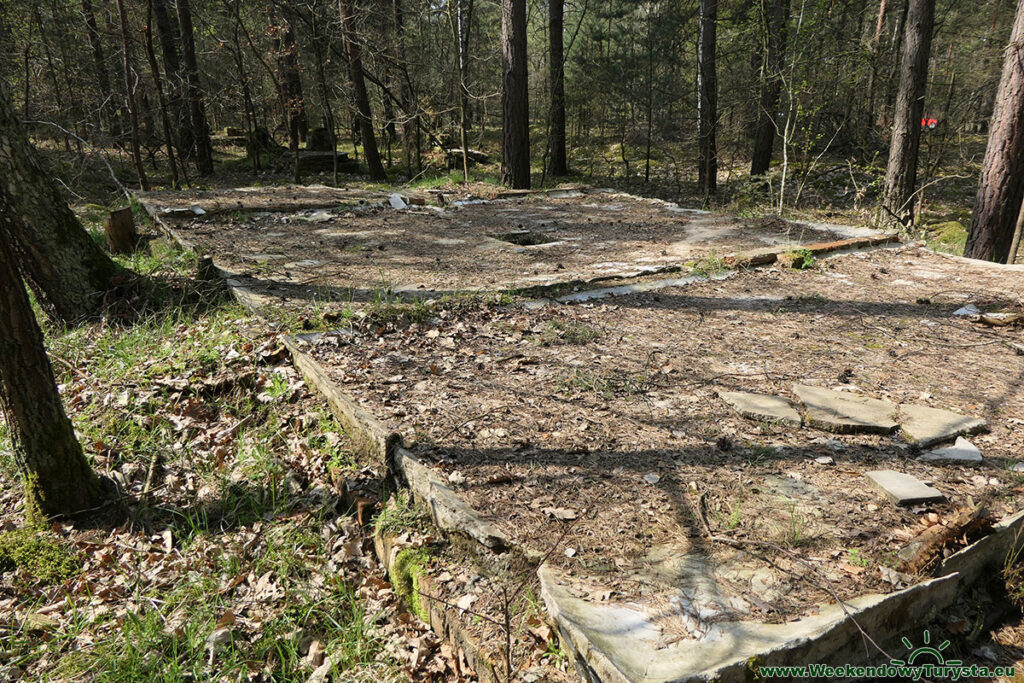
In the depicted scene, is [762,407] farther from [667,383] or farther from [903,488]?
[903,488]

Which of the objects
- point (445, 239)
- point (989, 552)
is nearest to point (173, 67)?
point (445, 239)

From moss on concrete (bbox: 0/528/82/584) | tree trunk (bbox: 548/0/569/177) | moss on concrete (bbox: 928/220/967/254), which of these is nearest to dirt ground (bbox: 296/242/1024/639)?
moss on concrete (bbox: 0/528/82/584)

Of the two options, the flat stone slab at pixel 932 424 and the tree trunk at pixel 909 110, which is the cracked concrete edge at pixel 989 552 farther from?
the tree trunk at pixel 909 110

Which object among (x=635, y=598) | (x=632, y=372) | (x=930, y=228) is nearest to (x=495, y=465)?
(x=635, y=598)

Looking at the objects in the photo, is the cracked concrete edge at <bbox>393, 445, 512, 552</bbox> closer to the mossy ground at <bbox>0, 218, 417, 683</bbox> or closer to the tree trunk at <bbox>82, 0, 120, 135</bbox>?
the mossy ground at <bbox>0, 218, 417, 683</bbox>

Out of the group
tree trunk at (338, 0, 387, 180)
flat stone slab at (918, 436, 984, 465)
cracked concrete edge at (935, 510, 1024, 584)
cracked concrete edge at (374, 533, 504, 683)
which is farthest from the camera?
tree trunk at (338, 0, 387, 180)

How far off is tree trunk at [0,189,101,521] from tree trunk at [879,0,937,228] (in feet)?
28.7

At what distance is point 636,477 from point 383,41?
12.4m

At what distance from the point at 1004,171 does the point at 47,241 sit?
888 centimetres

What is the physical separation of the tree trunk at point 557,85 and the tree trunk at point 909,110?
564cm

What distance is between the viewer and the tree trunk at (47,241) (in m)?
4.30

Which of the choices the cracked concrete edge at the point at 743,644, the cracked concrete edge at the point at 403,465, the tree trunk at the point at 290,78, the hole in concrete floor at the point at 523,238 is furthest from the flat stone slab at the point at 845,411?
the tree trunk at the point at 290,78

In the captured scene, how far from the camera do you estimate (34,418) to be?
2748 mm

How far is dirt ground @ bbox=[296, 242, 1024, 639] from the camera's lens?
6.55ft
